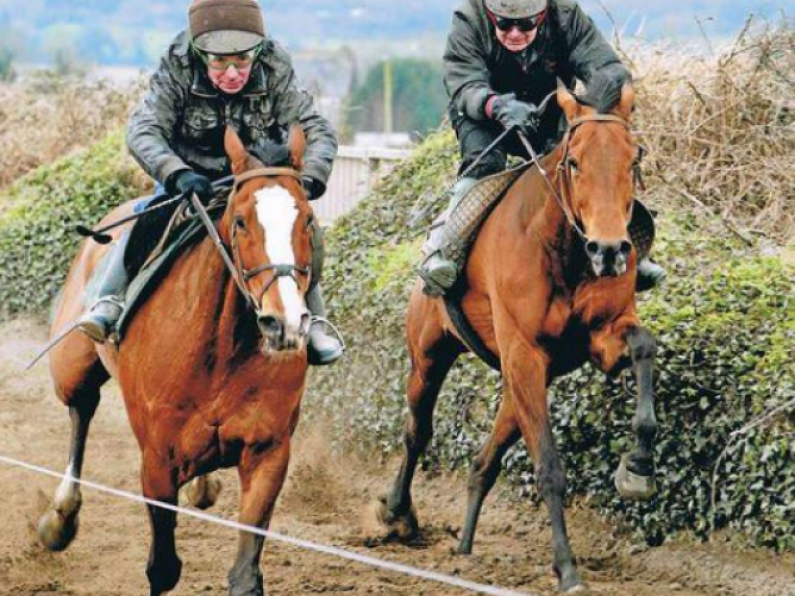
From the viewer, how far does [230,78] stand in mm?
8523

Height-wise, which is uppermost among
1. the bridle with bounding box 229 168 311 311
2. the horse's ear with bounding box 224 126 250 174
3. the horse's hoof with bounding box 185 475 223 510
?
the horse's ear with bounding box 224 126 250 174

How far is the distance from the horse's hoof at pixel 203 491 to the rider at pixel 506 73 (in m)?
1.91

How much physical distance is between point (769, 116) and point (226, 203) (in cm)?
677

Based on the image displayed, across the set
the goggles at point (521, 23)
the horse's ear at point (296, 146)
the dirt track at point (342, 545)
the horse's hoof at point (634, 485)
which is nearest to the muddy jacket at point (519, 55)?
the goggles at point (521, 23)

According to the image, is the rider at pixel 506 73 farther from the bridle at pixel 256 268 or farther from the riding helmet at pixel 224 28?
the bridle at pixel 256 268

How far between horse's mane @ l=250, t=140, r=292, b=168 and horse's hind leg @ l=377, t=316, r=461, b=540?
3037mm

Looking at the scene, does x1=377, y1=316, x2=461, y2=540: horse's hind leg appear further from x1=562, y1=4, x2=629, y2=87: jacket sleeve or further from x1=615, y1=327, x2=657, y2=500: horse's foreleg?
x1=615, y1=327, x2=657, y2=500: horse's foreleg

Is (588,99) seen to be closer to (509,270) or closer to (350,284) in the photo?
(509,270)

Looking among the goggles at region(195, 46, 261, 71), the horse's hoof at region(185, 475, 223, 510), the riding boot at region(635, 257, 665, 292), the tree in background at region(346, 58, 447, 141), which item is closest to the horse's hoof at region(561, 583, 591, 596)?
the riding boot at region(635, 257, 665, 292)

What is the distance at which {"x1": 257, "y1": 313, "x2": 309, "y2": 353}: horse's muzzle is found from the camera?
7141 mm

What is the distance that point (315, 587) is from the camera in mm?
9242

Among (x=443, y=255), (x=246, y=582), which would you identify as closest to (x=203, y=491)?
(x=443, y=255)

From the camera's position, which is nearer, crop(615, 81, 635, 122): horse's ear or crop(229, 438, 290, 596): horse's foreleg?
crop(229, 438, 290, 596): horse's foreleg

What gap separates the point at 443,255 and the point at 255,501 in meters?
2.34
